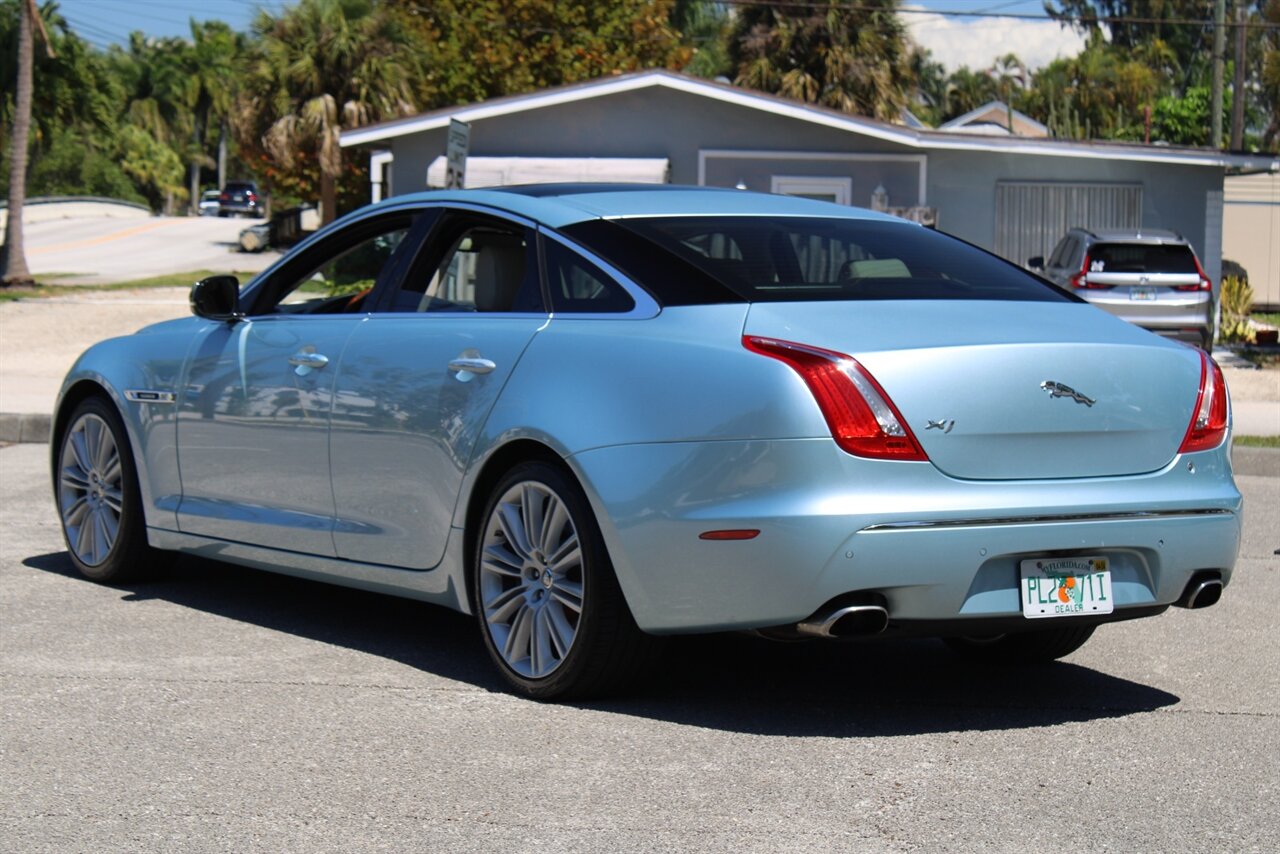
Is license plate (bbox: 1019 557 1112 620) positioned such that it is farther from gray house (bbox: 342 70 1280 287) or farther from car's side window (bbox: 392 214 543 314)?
gray house (bbox: 342 70 1280 287)

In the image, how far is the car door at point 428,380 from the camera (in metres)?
5.77

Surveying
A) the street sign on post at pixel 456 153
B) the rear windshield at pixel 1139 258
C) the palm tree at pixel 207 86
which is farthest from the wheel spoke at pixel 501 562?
the palm tree at pixel 207 86

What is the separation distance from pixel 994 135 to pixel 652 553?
2419 cm

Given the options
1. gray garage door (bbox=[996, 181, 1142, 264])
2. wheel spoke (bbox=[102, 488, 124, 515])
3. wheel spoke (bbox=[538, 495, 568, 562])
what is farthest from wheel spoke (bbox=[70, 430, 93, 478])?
gray garage door (bbox=[996, 181, 1142, 264])

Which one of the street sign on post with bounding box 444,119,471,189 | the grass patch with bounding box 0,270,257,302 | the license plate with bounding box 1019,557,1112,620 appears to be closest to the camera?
the license plate with bounding box 1019,557,1112,620

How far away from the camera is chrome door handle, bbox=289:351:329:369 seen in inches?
251

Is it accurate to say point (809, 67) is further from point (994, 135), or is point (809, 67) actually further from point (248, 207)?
point (248, 207)

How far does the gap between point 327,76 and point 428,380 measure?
119 feet

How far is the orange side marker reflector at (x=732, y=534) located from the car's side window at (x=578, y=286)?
80 centimetres

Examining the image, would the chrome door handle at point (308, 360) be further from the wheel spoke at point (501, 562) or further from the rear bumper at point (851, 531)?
the rear bumper at point (851, 531)

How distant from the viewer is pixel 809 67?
46.1 meters

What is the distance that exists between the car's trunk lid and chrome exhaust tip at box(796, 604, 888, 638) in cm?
43

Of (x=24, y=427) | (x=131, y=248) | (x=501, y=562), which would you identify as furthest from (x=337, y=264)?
(x=131, y=248)

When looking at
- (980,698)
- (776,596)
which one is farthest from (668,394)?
(980,698)
